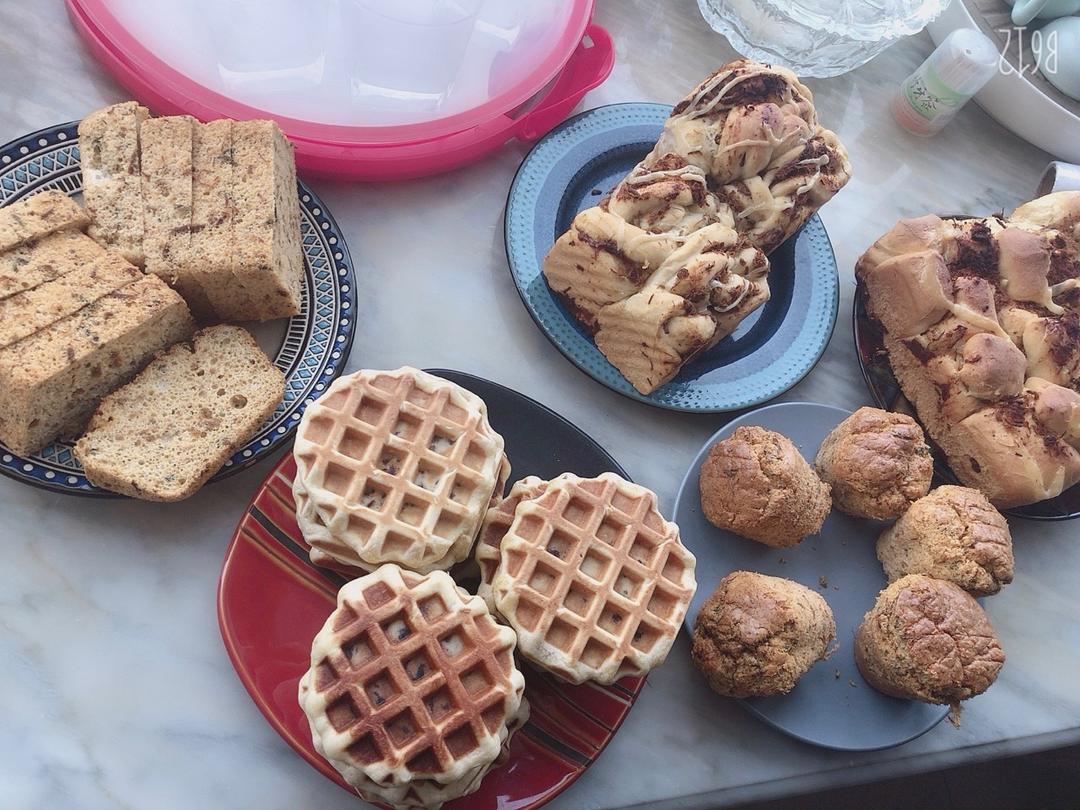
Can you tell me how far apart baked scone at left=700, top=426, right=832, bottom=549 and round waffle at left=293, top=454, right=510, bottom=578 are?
0.50 m

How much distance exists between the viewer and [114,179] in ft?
5.31

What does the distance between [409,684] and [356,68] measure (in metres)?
1.36

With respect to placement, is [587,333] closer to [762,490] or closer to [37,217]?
[762,490]

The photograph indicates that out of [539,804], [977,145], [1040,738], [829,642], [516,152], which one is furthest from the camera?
[977,145]

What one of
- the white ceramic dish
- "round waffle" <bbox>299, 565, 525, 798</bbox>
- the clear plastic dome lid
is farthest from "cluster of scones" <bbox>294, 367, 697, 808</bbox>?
the white ceramic dish

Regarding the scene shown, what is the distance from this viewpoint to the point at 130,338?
1.51 meters

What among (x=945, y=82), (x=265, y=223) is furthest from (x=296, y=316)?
(x=945, y=82)

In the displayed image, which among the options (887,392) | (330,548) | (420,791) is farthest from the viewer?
(887,392)

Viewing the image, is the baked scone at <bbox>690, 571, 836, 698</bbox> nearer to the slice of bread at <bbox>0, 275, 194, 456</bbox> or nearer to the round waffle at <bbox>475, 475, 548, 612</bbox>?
the round waffle at <bbox>475, 475, 548, 612</bbox>

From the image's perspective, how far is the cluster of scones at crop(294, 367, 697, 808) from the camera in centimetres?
127

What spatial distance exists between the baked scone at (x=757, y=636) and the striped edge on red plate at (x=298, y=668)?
16 centimetres

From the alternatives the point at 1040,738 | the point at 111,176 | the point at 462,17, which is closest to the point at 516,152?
the point at 462,17

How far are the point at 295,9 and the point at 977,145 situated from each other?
1.99 m

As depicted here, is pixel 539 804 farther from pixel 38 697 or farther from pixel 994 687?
pixel 994 687
